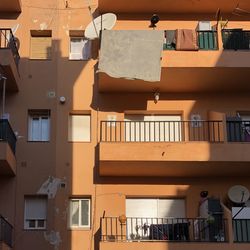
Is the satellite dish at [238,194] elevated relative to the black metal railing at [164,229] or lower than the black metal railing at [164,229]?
elevated

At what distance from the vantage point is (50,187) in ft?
62.8

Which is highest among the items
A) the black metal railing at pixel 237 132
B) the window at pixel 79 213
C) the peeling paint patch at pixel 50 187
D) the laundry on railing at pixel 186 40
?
the laundry on railing at pixel 186 40

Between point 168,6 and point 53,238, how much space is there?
28.0 feet

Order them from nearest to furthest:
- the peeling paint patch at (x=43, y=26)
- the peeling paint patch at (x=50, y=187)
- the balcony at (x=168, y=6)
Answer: the peeling paint patch at (x=50, y=187) < the balcony at (x=168, y=6) < the peeling paint patch at (x=43, y=26)

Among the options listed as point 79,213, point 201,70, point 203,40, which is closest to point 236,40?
point 203,40

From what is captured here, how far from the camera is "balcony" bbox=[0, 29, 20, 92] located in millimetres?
18844

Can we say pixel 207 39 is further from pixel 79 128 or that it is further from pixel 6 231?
pixel 6 231

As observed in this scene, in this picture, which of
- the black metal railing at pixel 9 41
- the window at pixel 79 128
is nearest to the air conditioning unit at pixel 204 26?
the window at pixel 79 128

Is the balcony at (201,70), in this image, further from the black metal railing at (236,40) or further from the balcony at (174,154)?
the balcony at (174,154)

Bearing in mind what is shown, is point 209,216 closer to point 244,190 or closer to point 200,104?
point 244,190

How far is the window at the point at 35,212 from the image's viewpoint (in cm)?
1898

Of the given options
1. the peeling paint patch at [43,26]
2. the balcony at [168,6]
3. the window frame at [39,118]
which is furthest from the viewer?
the peeling paint patch at [43,26]

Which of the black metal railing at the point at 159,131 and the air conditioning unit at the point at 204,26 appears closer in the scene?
the black metal railing at the point at 159,131

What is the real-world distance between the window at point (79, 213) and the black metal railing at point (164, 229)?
0.65 metres
